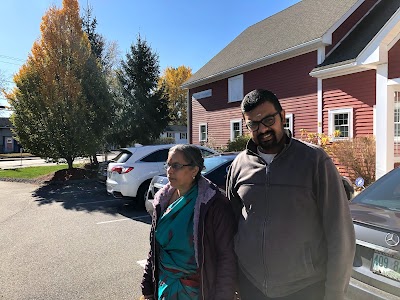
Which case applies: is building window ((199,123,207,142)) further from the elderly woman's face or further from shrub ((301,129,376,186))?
the elderly woman's face

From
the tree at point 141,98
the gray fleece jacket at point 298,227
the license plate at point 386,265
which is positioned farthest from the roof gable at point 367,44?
the tree at point 141,98

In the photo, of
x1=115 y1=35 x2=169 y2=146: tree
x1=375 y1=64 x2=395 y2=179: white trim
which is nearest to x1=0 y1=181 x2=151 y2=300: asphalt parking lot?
x1=375 y1=64 x2=395 y2=179: white trim

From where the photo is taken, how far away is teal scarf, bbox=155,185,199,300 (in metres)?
1.88

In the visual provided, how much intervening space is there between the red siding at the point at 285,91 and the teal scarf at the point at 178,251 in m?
12.3

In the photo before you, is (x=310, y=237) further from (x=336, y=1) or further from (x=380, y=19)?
(x=336, y=1)

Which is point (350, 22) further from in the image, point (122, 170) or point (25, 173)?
point (25, 173)

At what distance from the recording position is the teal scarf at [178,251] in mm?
1876

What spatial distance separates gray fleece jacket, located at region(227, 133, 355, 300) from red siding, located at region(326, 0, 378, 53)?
12.4 m

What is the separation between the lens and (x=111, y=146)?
81.3 feet

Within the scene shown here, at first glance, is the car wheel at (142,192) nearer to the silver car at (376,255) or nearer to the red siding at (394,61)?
the silver car at (376,255)

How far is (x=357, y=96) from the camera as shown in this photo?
1147 cm

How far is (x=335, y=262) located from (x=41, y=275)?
415cm

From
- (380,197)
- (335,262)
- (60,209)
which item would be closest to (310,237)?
(335,262)

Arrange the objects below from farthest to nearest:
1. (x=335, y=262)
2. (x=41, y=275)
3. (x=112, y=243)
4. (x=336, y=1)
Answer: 1. (x=336, y=1)
2. (x=112, y=243)
3. (x=41, y=275)
4. (x=335, y=262)
